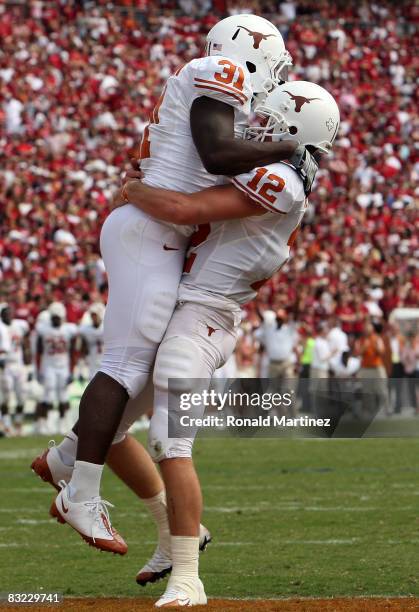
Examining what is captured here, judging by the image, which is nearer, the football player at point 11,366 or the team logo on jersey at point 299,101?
the team logo on jersey at point 299,101

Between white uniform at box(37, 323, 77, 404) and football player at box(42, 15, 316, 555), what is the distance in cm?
1040

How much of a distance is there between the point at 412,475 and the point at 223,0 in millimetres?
19935

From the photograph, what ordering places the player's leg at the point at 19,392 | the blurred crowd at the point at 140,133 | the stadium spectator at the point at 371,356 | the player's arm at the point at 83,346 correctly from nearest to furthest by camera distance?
the player's leg at the point at 19,392 → the player's arm at the point at 83,346 → the stadium spectator at the point at 371,356 → the blurred crowd at the point at 140,133

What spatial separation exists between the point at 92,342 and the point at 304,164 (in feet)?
35.7

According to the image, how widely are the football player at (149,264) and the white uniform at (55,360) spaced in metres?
10.4

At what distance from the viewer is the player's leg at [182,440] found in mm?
4777

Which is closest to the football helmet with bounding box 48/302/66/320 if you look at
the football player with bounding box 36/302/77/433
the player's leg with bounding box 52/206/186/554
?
the football player with bounding box 36/302/77/433

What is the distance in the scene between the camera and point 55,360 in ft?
51.1

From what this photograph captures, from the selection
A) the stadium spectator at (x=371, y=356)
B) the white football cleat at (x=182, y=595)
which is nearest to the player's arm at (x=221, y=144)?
the white football cleat at (x=182, y=595)

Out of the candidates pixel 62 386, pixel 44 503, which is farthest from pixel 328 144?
pixel 62 386

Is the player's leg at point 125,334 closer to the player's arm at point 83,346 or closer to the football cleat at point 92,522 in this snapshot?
the football cleat at point 92,522

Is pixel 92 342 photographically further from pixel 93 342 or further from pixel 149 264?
pixel 149 264

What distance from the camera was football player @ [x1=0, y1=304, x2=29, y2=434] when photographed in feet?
48.8

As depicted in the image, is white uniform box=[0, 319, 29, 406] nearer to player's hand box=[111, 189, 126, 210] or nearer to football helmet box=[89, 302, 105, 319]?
football helmet box=[89, 302, 105, 319]
